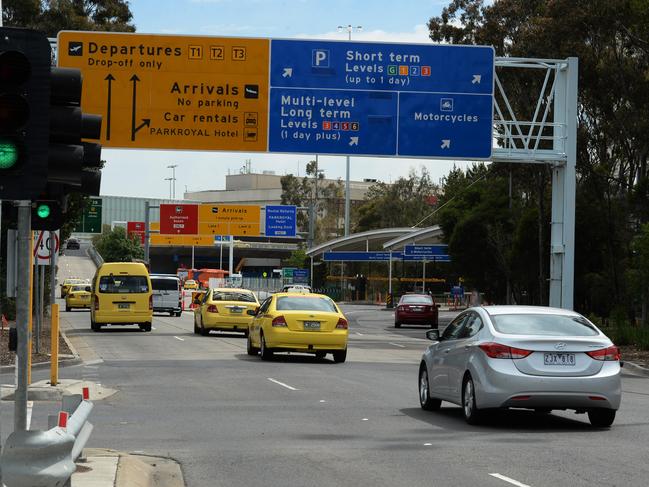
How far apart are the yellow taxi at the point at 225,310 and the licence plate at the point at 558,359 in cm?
2283

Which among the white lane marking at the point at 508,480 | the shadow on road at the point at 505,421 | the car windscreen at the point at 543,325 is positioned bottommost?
the shadow on road at the point at 505,421

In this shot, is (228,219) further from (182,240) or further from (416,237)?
(182,240)

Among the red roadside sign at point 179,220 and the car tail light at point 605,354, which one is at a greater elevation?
the red roadside sign at point 179,220

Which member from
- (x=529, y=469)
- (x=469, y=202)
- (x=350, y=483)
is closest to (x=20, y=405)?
(x=350, y=483)

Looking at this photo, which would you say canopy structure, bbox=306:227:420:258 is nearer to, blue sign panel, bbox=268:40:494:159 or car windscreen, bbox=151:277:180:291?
car windscreen, bbox=151:277:180:291

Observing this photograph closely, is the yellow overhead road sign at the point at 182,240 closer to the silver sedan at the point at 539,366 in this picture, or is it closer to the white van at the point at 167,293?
the white van at the point at 167,293

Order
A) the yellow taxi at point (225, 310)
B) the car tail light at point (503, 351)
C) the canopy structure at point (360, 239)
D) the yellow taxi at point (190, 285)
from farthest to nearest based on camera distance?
the yellow taxi at point (190, 285)
the canopy structure at point (360, 239)
the yellow taxi at point (225, 310)
the car tail light at point (503, 351)

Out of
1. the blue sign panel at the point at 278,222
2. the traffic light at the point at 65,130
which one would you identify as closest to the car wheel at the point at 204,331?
the traffic light at the point at 65,130

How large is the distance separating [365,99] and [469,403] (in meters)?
20.4

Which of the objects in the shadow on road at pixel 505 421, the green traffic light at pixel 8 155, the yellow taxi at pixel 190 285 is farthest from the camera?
the yellow taxi at pixel 190 285

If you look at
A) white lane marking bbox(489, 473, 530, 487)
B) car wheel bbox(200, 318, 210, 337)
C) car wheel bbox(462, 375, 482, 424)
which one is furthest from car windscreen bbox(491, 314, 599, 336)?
car wheel bbox(200, 318, 210, 337)

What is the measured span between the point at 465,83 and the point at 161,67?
863cm

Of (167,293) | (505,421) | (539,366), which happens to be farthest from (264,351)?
(167,293)

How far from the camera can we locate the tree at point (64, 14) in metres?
45.4
